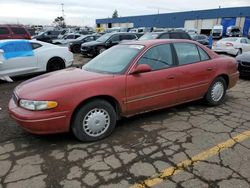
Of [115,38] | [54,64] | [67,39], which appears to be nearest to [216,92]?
[54,64]

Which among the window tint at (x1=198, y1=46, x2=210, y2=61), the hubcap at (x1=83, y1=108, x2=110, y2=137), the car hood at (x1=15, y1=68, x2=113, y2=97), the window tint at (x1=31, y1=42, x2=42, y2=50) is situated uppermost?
the window tint at (x1=198, y1=46, x2=210, y2=61)

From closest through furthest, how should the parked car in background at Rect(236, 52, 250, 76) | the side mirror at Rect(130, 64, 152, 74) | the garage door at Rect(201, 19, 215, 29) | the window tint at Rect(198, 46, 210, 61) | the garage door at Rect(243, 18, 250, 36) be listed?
1. the side mirror at Rect(130, 64, 152, 74)
2. the window tint at Rect(198, 46, 210, 61)
3. the parked car in background at Rect(236, 52, 250, 76)
4. the garage door at Rect(243, 18, 250, 36)
5. the garage door at Rect(201, 19, 215, 29)

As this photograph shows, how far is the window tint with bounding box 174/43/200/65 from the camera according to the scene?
16.2ft

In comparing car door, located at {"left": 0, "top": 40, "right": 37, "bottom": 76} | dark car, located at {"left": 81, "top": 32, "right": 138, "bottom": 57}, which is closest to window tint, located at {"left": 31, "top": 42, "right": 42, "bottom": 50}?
car door, located at {"left": 0, "top": 40, "right": 37, "bottom": 76}

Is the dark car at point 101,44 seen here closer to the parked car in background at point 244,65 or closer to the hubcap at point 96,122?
the parked car in background at point 244,65

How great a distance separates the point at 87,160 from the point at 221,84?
3610 mm

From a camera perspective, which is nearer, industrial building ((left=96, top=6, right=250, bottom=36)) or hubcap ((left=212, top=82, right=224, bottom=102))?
hubcap ((left=212, top=82, right=224, bottom=102))

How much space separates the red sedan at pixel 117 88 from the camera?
142 inches

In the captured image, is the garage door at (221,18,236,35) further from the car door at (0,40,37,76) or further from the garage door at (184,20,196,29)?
the car door at (0,40,37,76)

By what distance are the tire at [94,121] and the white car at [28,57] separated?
507cm

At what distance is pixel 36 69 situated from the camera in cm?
858

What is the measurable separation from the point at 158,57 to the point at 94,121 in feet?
5.64

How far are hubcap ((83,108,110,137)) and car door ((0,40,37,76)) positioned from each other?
516 cm

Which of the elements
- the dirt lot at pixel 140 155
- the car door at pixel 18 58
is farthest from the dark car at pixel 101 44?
the dirt lot at pixel 140 155
